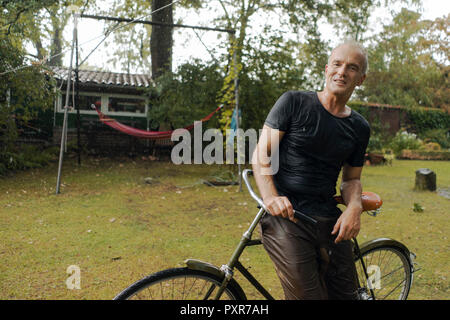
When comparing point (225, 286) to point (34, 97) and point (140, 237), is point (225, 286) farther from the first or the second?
point (34, 97)

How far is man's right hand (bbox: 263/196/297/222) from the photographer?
Result: 4.43 ft

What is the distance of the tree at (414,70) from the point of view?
18.5 metres

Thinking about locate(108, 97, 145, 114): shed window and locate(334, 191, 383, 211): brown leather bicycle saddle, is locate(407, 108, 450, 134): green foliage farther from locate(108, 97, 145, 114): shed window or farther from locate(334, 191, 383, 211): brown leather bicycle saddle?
locate(334, 191, 383, 211): brown leather bicycle saddle

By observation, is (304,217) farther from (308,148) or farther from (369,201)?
(369,201)

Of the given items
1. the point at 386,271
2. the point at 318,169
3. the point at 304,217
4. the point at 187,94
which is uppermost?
the point at 187,94

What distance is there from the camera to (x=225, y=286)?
142 centimetres

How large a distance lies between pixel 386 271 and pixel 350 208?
31.9 inches

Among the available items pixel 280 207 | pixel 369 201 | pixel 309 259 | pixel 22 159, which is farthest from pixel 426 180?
pixel 22 159

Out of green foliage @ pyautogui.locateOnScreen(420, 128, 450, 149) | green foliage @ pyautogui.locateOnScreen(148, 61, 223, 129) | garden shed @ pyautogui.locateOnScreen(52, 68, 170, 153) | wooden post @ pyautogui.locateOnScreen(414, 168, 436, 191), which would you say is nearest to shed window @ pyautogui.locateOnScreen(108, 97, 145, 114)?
garden shed @ pyautogui.locateOnScreen(52, 68, 170, 153)

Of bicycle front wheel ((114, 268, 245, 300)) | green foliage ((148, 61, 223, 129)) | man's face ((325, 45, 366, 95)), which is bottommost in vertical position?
bicycle front wheel ((114, 268, 245, 300))

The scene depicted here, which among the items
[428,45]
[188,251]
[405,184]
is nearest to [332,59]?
[188,251]

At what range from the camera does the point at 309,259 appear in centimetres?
141

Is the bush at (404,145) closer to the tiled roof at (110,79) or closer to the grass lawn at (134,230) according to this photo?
the grass lawn at (134,230)

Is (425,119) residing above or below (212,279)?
above
